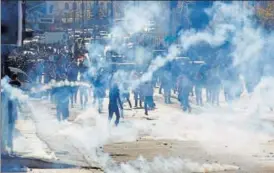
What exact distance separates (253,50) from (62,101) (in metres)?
6.73

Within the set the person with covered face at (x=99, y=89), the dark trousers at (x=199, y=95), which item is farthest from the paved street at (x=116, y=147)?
the dark trousers at (x=199, y=95)

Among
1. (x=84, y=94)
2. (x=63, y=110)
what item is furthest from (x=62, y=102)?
(x=84, y=94)

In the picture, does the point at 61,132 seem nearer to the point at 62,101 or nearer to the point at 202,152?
the point at 62,101

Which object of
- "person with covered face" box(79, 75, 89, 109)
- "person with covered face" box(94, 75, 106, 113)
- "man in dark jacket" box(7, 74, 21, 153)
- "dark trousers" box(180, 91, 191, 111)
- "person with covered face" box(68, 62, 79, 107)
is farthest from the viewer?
"person with covered face" box(79, 75, 89, 109)

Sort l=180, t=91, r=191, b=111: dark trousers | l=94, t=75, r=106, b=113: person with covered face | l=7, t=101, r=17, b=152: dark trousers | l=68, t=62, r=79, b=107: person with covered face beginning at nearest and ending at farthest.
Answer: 1. l=7, t=101, r=17, b=152: dark trousers
2. l=94, t=75, r=106, b=113: person with covered face
3. l=180, t=91, r=191, b=111: dark trousers
4. l=68, t=62, r=79, b=107: person with covered face

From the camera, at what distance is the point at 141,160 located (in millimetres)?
11695

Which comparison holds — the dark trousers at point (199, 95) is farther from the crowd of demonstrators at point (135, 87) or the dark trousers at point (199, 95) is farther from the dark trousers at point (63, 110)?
the dark trousers at point (63, 110)

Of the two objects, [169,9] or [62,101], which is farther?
[169,9]

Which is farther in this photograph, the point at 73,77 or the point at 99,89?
the point at 73,77

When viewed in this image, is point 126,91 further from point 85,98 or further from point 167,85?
point 167,85

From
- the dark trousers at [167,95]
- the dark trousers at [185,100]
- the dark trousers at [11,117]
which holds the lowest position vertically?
the dark trousers at [167,95]

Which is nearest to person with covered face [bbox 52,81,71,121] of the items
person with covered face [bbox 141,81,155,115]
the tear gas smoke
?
the tear gas smoke

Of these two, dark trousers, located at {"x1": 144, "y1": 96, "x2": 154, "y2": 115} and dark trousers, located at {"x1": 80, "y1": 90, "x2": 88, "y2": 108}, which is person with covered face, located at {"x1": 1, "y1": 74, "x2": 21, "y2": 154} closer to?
dark trousers, located at {"x1": 144, "y1": 96, "x2": 154, "y2": 115}

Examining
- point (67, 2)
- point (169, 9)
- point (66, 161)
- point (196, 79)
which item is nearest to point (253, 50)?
point (196, 79)
